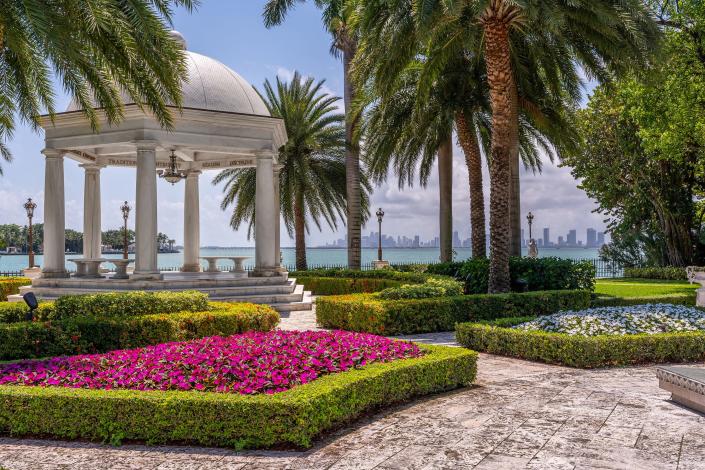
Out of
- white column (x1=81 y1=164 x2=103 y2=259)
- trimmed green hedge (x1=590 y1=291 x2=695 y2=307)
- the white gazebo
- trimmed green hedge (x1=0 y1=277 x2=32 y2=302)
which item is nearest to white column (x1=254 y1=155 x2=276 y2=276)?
the white gazebo

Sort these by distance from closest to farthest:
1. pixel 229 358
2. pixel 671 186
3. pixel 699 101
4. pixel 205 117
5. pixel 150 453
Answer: pixel 150 453, pixel 229 358, pixel 205 117, pixel 699 101, pixel 671 186

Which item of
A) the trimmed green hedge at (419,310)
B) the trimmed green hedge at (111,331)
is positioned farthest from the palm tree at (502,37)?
the trimmed green hedge at (111,331)

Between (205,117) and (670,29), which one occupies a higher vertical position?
(670,29)

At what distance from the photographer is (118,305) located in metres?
12.1

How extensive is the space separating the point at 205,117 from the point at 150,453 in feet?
48.2

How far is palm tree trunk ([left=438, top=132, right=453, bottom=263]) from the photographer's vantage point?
1011 inches

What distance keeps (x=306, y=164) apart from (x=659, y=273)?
19.6 meters

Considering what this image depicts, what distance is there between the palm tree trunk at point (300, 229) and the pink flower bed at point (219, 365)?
21049 millimetres

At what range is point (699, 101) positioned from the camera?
21844 mm

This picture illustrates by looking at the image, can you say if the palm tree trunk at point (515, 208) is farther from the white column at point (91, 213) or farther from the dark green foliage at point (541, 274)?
the white column at point (91, 213)

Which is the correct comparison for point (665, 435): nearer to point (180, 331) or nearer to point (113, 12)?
point (180, 331)

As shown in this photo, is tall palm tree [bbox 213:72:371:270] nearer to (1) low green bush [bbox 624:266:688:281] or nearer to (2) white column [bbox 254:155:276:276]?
(2) white column [bbox 254:155:276:276]

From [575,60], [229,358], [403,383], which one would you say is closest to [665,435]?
[403,383]

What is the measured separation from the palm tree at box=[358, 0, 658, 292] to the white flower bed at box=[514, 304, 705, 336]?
473 centimetres
